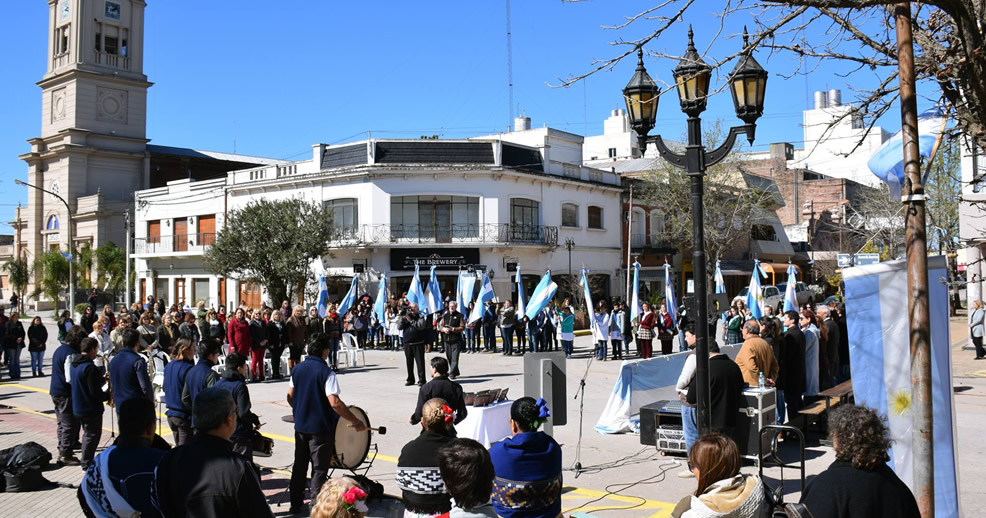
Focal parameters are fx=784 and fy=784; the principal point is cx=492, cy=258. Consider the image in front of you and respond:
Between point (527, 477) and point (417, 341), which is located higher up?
point (417, 341)

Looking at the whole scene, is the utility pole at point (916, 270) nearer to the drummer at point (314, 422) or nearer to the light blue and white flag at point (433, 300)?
the drummer at point (314, 422)

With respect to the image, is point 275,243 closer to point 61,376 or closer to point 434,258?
point 434,258

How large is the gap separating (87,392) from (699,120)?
24.5 feet

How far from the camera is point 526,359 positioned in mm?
8930

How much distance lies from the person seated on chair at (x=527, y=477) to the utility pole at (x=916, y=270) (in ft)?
7.41

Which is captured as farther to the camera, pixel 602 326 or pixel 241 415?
pixel 602 326

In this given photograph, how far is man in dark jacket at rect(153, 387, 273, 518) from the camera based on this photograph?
3.86 m

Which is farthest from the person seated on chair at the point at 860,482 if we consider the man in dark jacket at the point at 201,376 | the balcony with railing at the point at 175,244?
the balcony with railing at the point at 175,244

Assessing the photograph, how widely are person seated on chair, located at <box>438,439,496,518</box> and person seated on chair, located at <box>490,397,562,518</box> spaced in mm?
566

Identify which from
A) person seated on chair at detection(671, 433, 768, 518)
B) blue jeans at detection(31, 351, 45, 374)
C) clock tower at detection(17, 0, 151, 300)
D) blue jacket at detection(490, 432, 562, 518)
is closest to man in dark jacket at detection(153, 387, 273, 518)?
blue jacket at detection(490, 432, 562, 518)

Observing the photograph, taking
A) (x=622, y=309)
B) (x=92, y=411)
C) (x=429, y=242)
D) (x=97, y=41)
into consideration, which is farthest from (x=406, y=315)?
(x=97, y=41)

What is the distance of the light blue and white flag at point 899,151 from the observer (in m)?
6.06

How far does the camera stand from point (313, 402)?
732cm

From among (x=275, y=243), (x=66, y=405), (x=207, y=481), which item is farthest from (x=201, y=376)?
(x=275, y=243)
